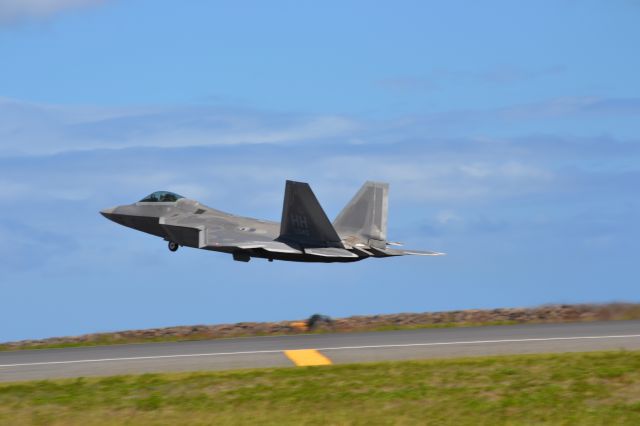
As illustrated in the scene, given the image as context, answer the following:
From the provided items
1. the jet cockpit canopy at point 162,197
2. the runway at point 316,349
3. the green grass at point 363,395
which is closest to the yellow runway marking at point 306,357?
the runway at point 316,349

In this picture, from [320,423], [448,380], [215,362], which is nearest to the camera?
[320,423]

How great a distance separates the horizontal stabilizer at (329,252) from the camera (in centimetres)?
3528

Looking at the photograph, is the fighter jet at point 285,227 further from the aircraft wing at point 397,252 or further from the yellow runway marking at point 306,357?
the yellow runway marking at point 306,357

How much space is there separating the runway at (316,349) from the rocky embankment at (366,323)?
8.11ft

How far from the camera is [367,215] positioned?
37969 millimetres

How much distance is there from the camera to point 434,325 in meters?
29.6

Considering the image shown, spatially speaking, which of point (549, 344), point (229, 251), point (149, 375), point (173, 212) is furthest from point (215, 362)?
point (173, 212)

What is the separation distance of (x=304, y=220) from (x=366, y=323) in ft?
19.1

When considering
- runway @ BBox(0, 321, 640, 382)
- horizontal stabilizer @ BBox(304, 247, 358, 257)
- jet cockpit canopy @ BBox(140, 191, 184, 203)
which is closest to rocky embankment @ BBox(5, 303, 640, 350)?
runway @ BBox(0, 321, 640, 382)

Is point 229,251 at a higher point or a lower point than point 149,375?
higher

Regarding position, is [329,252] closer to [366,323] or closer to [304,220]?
[304,220]

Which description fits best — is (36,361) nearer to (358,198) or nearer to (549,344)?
(549,344)

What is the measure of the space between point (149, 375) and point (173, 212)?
A: 71.1ft

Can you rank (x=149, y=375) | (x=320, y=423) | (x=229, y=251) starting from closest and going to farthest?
(x=320, y=423), (x=149, y=375), (x=229, y=251)
